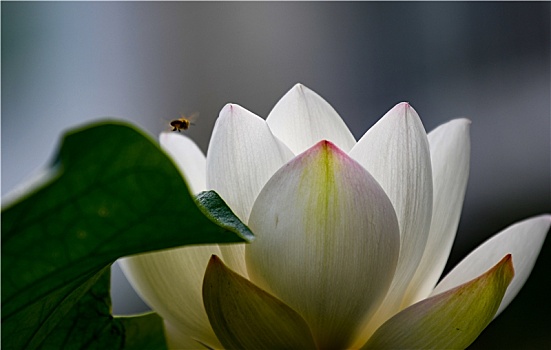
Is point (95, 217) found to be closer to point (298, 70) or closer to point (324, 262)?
point (324, 262)

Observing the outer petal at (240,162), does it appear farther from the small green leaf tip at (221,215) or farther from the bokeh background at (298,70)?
the bokeh background at (298,70)

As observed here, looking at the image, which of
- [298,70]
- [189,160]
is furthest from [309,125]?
[298,70]

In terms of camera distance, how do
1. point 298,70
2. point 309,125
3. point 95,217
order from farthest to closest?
point 298,70, point 309,125, point 95,217

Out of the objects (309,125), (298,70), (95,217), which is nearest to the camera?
(95,217)

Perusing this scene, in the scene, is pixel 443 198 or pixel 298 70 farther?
pixel 298 70

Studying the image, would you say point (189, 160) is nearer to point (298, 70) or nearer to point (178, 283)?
point (178, 283)

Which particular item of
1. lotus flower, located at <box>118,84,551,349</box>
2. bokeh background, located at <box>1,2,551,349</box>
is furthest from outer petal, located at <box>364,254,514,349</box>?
bokeh background, located at <box>1,2,551,349</box>
